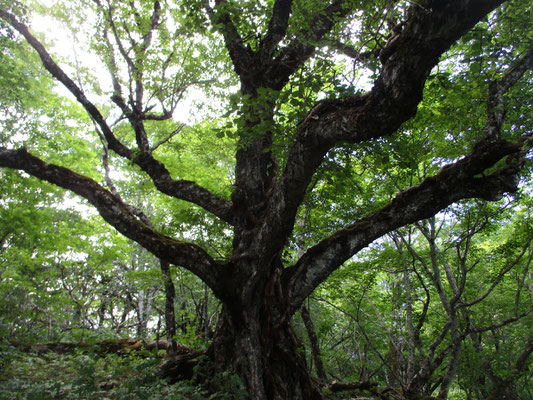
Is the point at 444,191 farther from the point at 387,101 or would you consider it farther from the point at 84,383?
the point at 84,383

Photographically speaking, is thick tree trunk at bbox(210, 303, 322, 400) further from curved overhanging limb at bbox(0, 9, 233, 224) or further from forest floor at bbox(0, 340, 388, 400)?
curved overhanging limb at bbox(0, 9, 233, 224)

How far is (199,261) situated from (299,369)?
2.10 meters

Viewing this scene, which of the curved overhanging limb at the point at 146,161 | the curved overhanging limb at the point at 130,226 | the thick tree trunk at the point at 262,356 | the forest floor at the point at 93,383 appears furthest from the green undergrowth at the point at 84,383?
the curved overhanging limb at the point at 146,161

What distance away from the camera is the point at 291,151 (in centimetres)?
316

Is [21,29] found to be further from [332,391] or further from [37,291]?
→ [332,391]

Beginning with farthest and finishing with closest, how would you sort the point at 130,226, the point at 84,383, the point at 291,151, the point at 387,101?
the point at 130,226 → the point at 84,383 → the point at 291,151 → the point at 387,101

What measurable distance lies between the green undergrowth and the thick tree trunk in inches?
9.1

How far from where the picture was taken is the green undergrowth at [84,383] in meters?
3.28

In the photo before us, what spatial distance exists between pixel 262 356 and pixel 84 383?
2372 millimetres

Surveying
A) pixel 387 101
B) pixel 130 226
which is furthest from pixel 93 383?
pixel 387 101

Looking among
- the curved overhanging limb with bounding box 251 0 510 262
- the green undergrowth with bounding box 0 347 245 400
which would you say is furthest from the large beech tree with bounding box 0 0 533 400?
the green undergrowth with bounding box 0 347 245 400

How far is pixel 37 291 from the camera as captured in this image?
7973 millimetres

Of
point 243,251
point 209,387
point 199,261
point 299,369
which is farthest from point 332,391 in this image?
point 199,261

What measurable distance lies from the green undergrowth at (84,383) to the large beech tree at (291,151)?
23.2 inches
